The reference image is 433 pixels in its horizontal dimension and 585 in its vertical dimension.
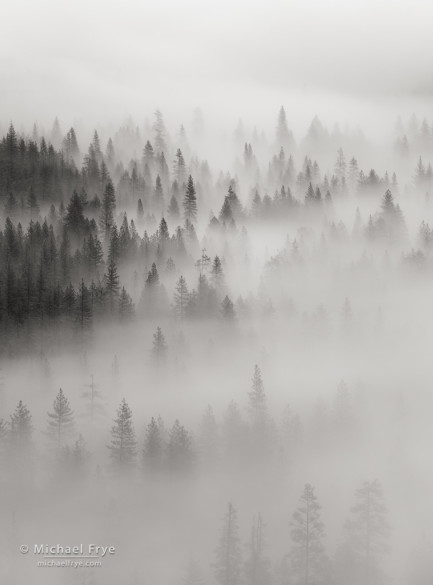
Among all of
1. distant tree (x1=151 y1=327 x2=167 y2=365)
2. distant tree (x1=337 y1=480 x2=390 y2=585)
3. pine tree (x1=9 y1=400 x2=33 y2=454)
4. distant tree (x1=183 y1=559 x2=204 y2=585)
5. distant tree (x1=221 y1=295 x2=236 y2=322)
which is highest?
distant tree (x1=221 y1=295 x2=236 y2=322)

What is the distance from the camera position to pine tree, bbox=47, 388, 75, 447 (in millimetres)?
129750

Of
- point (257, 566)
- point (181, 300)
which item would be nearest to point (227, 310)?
point (181, 300)

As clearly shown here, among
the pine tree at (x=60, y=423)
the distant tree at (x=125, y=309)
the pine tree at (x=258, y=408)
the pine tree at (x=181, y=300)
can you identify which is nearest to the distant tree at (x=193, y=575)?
the pine tree at (x=60, y=423)

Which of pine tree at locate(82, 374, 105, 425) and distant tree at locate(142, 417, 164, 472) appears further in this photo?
pine tree at locate(82, 374, 105, 425)

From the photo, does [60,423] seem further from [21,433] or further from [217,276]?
[217,276]

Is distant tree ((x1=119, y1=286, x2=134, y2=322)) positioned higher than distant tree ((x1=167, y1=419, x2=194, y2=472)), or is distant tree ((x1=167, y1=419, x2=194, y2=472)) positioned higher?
distant tree ((x1=119, y1=286, x2=134, y2=322))

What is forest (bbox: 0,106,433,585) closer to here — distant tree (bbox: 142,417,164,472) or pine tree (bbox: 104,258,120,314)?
distant tree (bbox: 142,417,164,472)

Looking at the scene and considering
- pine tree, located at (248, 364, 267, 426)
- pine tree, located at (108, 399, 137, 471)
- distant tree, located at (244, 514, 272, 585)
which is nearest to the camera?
distant tree, located at (244, 514, 272, 585)

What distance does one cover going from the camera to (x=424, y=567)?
106 meters

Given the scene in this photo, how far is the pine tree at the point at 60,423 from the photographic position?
12975 centimetres

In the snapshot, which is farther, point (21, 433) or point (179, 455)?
point (21, 433)

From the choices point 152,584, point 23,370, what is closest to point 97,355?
point 23,370

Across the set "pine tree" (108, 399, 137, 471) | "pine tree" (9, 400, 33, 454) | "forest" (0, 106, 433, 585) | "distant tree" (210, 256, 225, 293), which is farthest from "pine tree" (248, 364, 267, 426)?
"distant tree" (210, 256, 225, 293)

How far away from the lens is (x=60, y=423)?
132 meters
